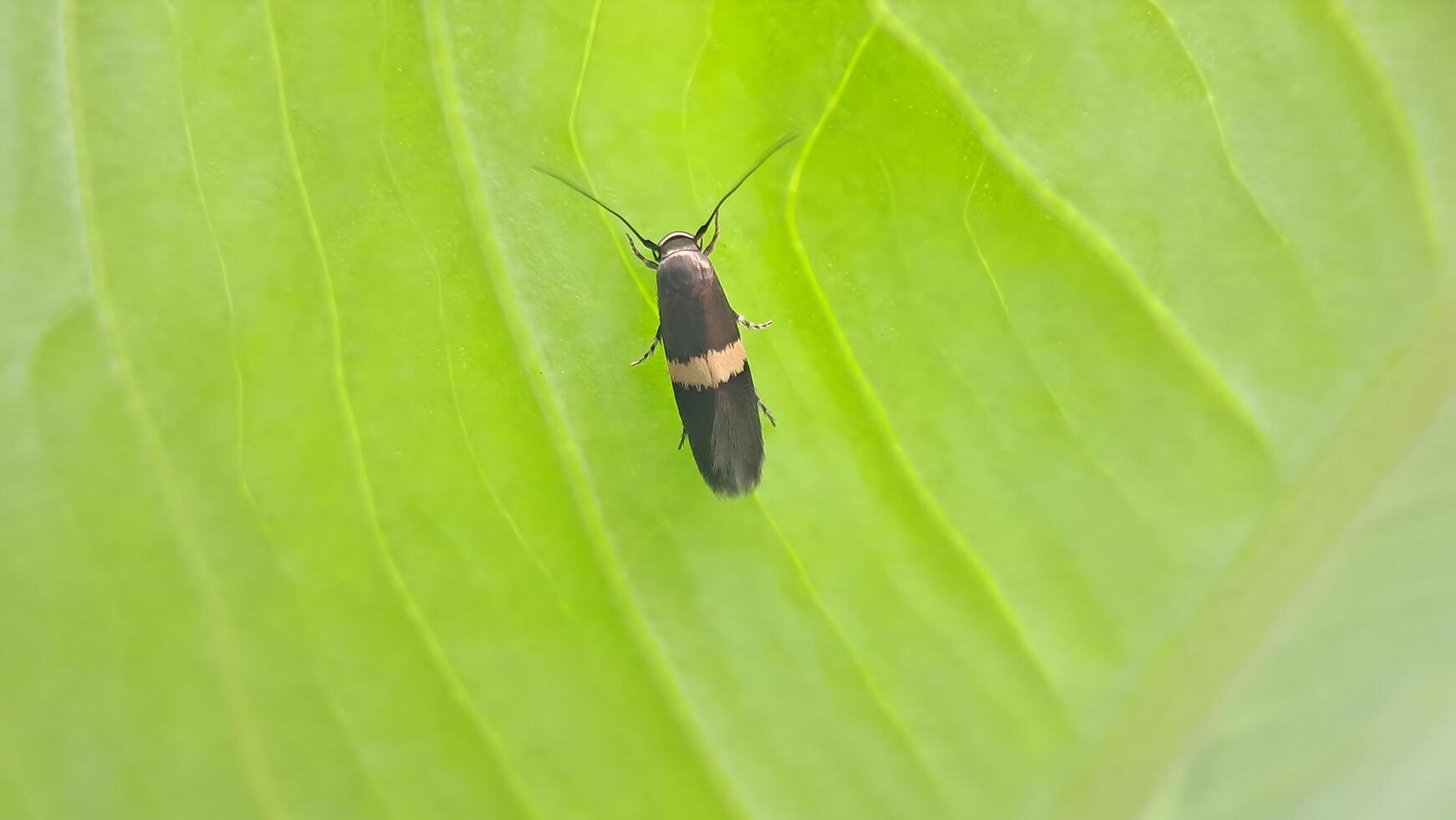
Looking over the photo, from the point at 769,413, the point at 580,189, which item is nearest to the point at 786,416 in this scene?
the point at 769,413

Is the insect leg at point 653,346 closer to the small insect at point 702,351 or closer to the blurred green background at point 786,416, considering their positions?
the small insect at point 702,351

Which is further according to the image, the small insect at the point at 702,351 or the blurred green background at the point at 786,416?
the small insect at the point at 702,351

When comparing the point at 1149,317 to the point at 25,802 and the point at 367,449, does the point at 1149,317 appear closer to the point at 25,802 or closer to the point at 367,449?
the point at 367,449

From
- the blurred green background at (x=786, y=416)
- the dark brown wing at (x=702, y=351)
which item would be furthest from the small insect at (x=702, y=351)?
the blurred green background at (x=786, y=416)

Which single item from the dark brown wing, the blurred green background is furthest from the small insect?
the blurred green background

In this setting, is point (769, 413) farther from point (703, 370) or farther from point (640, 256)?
point (640, 256)

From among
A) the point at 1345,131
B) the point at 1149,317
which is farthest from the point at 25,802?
the point at 1345,131

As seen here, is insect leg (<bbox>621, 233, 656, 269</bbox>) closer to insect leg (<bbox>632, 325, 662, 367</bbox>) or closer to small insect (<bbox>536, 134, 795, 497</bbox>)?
small insect (<bbox>536, 134, 795, 497</bbox>)
